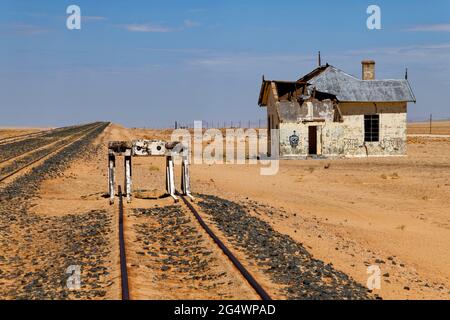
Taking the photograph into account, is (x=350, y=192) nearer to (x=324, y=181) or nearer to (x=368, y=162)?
(x=324, y=181)

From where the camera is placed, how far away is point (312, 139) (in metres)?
36.8

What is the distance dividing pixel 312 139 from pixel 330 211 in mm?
19532

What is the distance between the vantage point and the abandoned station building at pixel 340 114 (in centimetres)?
3378

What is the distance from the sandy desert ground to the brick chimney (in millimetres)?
6634

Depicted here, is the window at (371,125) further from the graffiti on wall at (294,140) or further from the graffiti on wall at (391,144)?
the graffiti on wall at (294,140)

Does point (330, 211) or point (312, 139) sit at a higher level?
point (312, 139)

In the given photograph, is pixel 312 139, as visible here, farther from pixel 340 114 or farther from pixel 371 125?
pixel 371 125

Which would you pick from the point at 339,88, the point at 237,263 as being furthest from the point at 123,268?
the point at 339,88

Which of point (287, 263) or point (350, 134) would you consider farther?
point (350, 134)

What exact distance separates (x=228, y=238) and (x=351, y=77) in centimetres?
2650

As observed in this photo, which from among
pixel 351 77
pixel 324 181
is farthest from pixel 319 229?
pixel 351 77

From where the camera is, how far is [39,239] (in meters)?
11.6

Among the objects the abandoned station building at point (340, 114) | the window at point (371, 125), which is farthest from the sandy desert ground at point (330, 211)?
the window at point (371, 125)

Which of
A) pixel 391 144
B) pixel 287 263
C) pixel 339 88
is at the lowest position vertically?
pixel 287 263
